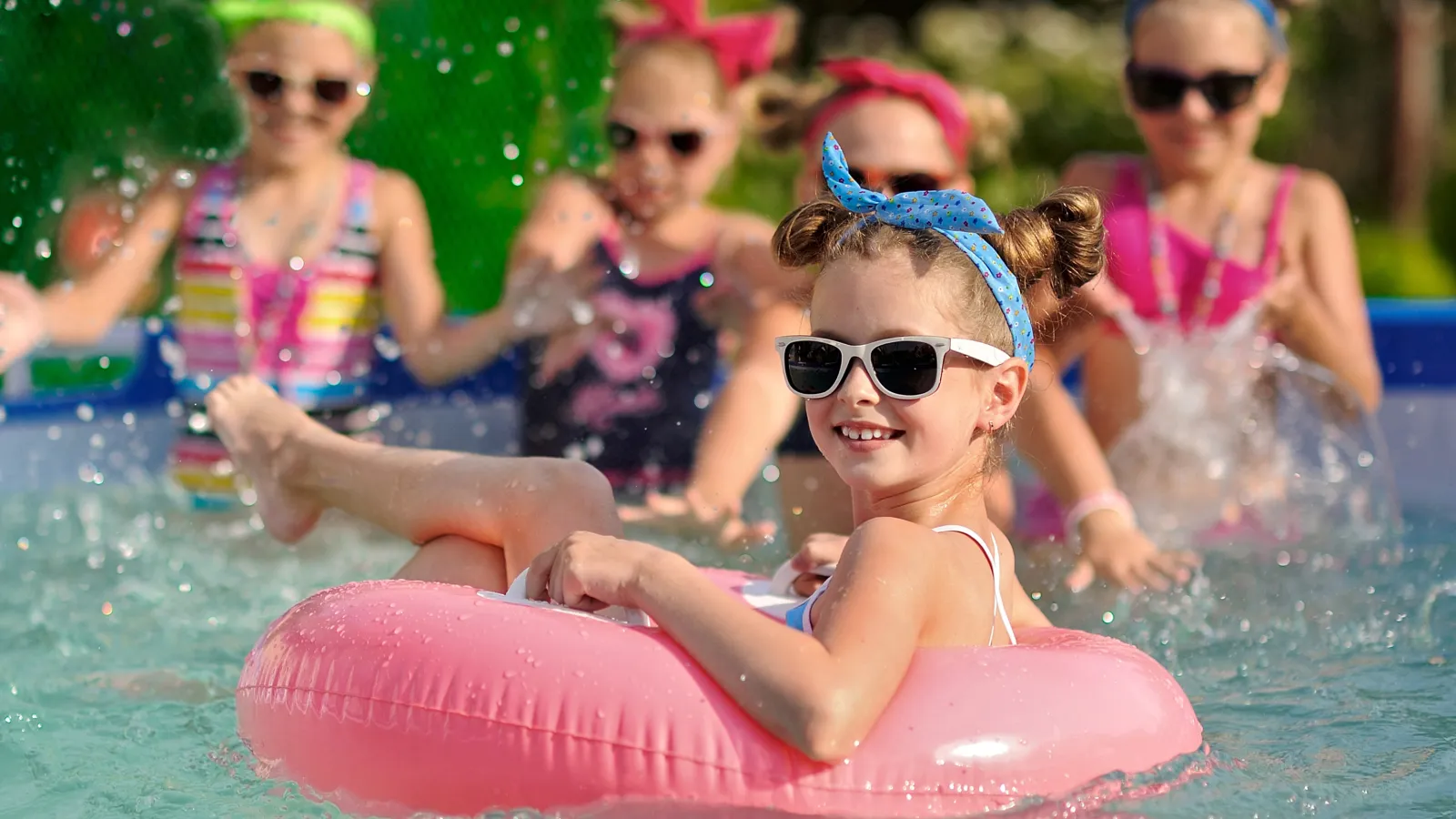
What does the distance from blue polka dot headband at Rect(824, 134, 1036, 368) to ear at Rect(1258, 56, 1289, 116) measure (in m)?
2.44

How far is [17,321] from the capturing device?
4.07 meters

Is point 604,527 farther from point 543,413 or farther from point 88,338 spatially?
point 88,338

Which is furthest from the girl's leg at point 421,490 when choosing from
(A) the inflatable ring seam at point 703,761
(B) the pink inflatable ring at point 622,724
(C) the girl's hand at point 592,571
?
(A) the inflatable ring seam at point 703,761

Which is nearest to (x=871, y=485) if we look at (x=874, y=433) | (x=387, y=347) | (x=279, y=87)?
(x=874, y=433)

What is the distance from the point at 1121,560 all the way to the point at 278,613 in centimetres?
194

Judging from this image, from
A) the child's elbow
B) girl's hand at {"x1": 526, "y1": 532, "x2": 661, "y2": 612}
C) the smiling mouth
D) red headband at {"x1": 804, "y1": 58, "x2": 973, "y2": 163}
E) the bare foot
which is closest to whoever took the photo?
the child's elbow

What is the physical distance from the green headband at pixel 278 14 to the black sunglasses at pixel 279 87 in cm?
15

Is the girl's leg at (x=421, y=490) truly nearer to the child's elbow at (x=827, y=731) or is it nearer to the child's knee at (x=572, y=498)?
the child's knee at (x=572, y=498)

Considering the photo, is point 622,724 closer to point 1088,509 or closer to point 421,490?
point 421,490

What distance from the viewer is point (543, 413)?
191 inches

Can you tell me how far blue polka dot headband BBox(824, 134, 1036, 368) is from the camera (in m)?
2.50

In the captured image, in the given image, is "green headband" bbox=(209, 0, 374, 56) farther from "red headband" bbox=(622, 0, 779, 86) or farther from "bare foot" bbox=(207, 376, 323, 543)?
"bare foot" bbox=(207, 376, 323, 543)

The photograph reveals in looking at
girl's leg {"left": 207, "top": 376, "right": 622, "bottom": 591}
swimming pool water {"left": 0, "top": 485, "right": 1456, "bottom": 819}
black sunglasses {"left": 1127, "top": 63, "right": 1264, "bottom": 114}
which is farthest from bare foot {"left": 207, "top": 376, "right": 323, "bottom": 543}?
black sunglasses {"left": 1127, "top": 63, "right": 1264, "bottom": 114}

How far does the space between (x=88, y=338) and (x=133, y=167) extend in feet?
1.77
